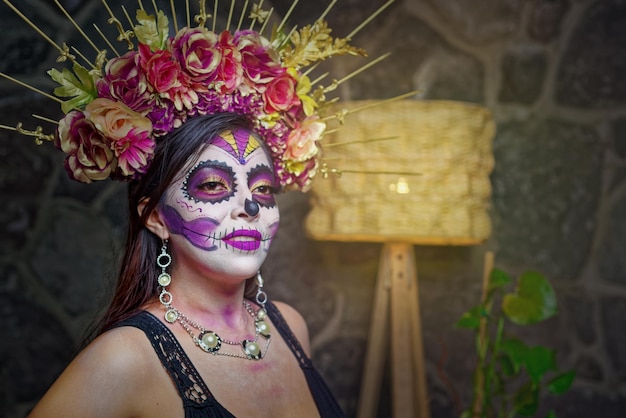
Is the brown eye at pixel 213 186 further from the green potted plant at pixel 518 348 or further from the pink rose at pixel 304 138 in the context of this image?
the green potted plant at pixel 518 348

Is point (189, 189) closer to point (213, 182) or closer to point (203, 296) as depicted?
point (213, 182)

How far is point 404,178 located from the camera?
2277 mm

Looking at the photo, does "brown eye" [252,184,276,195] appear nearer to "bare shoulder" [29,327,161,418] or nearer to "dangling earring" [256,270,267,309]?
"dangling earring" [256,270,267,309]

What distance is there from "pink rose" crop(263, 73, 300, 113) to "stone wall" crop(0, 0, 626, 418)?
1063mm

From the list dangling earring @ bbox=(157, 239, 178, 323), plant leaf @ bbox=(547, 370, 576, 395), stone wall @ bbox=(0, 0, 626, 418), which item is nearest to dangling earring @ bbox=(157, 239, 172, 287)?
dangling earring @ bbox=(157, 239, 178, 323)

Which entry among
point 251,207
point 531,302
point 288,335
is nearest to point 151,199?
point 251,207

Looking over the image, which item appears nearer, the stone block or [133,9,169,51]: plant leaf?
[133,9,169,51]: plant leaf

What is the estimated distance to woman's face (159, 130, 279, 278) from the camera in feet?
4.67

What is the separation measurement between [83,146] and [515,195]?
1.70 meters

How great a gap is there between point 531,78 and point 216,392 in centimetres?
179

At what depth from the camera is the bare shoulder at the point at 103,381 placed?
126 cm

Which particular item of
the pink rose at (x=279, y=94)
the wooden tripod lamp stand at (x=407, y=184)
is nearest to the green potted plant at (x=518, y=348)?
the wooden tripod lamp stand at (x=407, y=184)

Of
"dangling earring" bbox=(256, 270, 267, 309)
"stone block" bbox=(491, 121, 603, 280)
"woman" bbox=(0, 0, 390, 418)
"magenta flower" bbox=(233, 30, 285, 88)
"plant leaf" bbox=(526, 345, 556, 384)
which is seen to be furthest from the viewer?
"stone block" bbox=(491, 121, 603, 280)

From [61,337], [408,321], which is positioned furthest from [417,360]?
[61,337]
